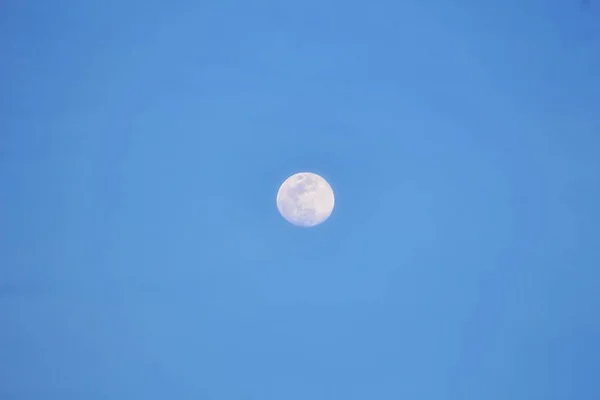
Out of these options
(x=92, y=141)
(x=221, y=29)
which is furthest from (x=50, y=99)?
(x=221, y=29)

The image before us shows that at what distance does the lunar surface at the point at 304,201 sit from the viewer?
182cm

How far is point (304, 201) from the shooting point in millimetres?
1816

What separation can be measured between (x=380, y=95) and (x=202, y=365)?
122cm

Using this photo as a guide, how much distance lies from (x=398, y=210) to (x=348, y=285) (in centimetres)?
34

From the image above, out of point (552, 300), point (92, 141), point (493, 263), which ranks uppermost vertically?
point (92, 141)

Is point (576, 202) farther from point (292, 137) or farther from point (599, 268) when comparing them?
point (292, 137)

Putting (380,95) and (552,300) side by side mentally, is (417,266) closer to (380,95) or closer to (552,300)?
(552,300)

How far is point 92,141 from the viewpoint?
1.87 m

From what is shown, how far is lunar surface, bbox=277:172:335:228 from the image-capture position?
182 cm

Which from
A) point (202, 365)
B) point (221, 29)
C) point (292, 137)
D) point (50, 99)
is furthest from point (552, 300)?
point (50, 99)

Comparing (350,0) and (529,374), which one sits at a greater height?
(350,0)

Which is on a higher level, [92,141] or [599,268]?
[92,141]

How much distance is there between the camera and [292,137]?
6.05ft

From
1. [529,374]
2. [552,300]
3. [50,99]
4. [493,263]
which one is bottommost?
[529,374]
